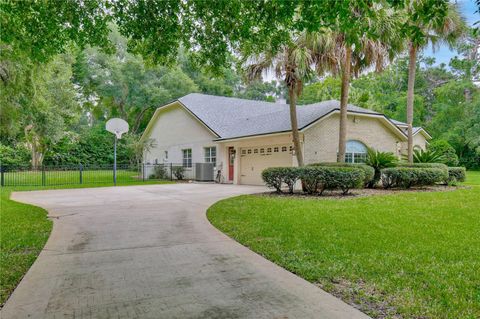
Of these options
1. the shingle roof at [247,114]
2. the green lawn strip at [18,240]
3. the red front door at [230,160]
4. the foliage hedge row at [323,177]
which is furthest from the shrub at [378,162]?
the green lawn strip at [18,240]

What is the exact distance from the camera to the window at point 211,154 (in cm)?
2152

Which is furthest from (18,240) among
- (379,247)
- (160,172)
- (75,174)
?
(160,172)

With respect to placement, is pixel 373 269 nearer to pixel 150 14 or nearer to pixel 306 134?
pixel 150 14

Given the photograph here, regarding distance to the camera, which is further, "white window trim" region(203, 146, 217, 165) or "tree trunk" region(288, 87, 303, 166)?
"white window trim" region(203, 146, 217, 165)

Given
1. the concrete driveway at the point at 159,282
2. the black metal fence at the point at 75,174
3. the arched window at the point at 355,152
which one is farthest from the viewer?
the black metal fence at the point at 75,174

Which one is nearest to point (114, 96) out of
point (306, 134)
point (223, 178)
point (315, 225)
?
point (223, 178)

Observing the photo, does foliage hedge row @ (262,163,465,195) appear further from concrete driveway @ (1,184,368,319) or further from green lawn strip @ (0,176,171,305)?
green lawn strip @ (0,176,171,305)

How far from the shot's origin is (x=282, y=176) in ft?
40.6

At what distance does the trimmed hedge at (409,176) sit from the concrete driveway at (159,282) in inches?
378

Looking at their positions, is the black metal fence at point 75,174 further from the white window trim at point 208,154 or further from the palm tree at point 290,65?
the palm tree at point 290,65

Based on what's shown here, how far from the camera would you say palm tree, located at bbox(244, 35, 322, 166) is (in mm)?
12797

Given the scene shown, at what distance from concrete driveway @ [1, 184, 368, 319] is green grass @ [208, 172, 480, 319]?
390 mm

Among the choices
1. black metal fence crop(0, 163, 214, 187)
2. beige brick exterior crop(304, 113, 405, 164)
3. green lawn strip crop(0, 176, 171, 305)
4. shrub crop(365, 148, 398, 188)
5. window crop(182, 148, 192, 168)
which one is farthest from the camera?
window crop(182, 148, 192, 168)

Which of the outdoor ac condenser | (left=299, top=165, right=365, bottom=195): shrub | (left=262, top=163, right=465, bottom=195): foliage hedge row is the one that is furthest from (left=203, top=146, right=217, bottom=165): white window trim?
(left=299, top=165, right=365, bottom=195): shrub
